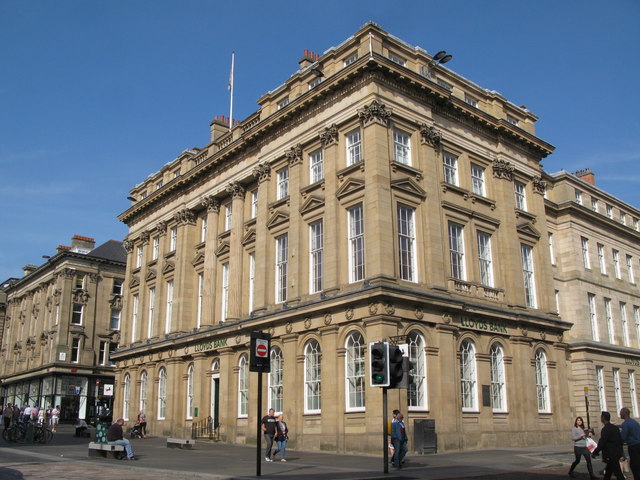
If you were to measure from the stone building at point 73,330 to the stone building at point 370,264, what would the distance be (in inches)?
1082

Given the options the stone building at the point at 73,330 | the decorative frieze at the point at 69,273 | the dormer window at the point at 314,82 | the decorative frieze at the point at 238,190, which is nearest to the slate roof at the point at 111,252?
the stone building at the point at 73,330

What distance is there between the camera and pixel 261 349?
51.9 ft

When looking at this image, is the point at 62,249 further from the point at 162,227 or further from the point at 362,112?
the point at 362,112

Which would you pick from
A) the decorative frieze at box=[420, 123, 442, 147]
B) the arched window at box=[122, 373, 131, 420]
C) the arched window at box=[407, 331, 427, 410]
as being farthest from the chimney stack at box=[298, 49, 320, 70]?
the arched window at box=[122, 373, 131, 420]

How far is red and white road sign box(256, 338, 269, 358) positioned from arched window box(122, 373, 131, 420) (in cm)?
3063

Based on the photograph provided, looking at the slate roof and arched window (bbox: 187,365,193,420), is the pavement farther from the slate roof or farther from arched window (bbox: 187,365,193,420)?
the slate roof

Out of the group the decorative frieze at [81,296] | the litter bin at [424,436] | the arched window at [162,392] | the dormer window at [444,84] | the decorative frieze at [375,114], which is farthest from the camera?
the decorative frieze at [81,296]

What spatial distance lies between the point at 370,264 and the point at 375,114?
655cm

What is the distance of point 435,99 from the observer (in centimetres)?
2988

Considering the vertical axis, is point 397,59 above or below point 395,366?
above

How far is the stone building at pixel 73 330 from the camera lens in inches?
2450

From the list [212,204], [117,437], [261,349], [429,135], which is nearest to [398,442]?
[261,349]

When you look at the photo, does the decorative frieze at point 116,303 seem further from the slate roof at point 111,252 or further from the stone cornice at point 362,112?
the stone cornice at point 362,112

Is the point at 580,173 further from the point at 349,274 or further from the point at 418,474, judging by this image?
the point at 418,474
